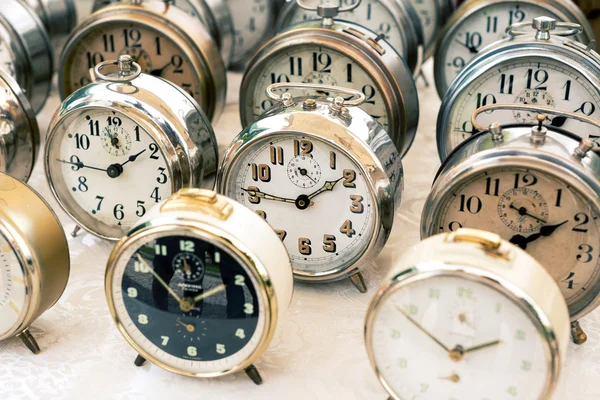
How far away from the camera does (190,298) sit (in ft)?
6.68

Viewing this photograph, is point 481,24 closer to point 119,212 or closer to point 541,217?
point 541,217

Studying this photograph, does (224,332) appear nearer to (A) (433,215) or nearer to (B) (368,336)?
(B) (368,336)

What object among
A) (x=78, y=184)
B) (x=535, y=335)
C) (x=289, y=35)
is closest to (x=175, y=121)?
(x=78, y=184)

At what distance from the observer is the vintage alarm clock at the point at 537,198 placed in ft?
7.09

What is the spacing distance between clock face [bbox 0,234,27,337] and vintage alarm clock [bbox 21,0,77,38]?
236cm

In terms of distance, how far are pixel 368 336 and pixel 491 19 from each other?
2.20 m

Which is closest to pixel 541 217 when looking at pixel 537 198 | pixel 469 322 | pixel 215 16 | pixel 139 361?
pixel 537 198

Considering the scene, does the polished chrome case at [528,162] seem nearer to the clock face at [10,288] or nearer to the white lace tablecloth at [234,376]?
the white lace tablecloth at [234,376]

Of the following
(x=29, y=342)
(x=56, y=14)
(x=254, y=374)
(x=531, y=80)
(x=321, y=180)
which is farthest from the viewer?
(x=56, y=14)

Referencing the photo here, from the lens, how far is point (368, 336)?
1917 mm

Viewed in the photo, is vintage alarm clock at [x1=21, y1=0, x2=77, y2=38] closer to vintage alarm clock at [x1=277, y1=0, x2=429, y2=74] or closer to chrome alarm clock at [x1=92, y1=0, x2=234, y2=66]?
chrome alarm clock at [x1=92, y1=0, x2=234, y2=66]

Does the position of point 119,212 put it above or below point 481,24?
below

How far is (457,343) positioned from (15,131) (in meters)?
1.79

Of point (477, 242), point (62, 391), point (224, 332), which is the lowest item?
point (62, 391)
